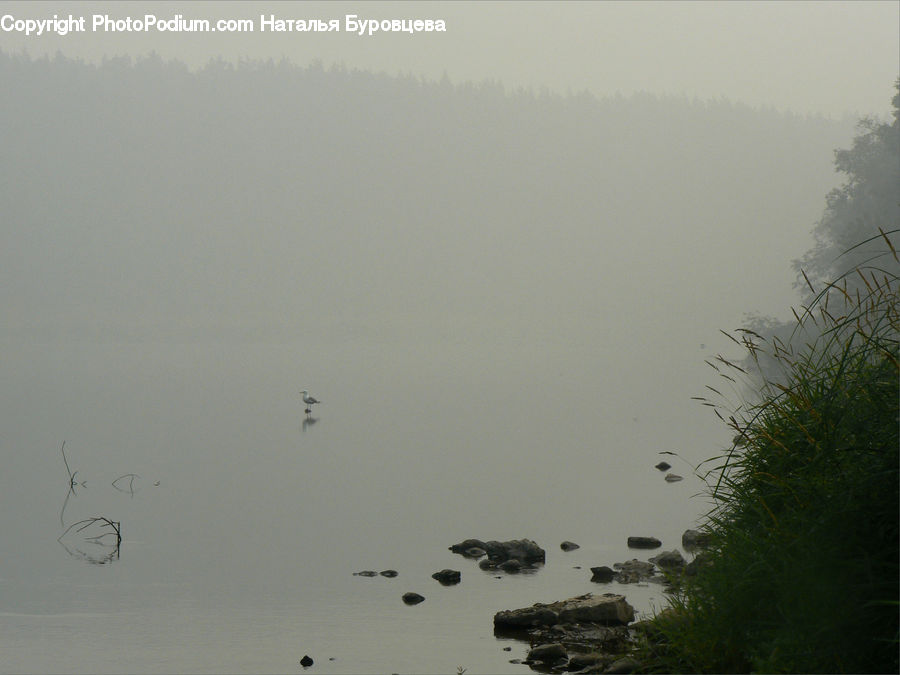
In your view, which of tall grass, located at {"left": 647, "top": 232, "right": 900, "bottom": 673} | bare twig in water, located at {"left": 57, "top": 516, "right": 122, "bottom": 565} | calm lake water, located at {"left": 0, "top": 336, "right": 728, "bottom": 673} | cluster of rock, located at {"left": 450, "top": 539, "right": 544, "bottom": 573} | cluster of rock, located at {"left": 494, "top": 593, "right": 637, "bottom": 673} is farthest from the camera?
bare twig in water, located at {"left": 57, "top": 516, "right": 122, "bottom": 565}

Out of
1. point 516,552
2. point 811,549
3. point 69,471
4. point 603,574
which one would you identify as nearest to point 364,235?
point 69,471

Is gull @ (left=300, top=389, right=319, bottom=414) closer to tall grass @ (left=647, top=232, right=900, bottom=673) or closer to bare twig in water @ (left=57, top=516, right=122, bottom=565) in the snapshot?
bare twig in water @ (left=57, top=516, right=122, bottom=565)

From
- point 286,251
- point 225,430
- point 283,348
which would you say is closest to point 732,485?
point 225,430

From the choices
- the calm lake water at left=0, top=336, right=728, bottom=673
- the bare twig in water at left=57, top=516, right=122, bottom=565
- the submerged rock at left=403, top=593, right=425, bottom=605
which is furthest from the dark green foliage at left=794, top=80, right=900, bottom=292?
the submerged rock at left=403, top=593, right=425, bottom=605

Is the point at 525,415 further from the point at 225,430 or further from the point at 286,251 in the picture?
the point at 286,251

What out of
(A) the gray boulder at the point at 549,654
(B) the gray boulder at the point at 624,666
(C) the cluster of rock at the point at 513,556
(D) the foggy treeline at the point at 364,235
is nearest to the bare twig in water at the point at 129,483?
(C) the cluster of rock at the point at 513,556

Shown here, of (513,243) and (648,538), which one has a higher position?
(513,243)

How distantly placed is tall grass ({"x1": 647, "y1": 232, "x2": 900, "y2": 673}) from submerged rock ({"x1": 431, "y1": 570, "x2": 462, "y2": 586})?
9.10 m

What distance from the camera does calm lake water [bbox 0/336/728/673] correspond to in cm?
1636

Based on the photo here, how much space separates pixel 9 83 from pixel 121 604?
202 m

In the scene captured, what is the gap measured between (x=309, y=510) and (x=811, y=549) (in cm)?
2069

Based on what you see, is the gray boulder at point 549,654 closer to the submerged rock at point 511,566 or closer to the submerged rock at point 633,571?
the submerged rock at point 633,571

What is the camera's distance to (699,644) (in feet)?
28.0

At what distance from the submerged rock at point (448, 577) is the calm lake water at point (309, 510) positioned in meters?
0.17
